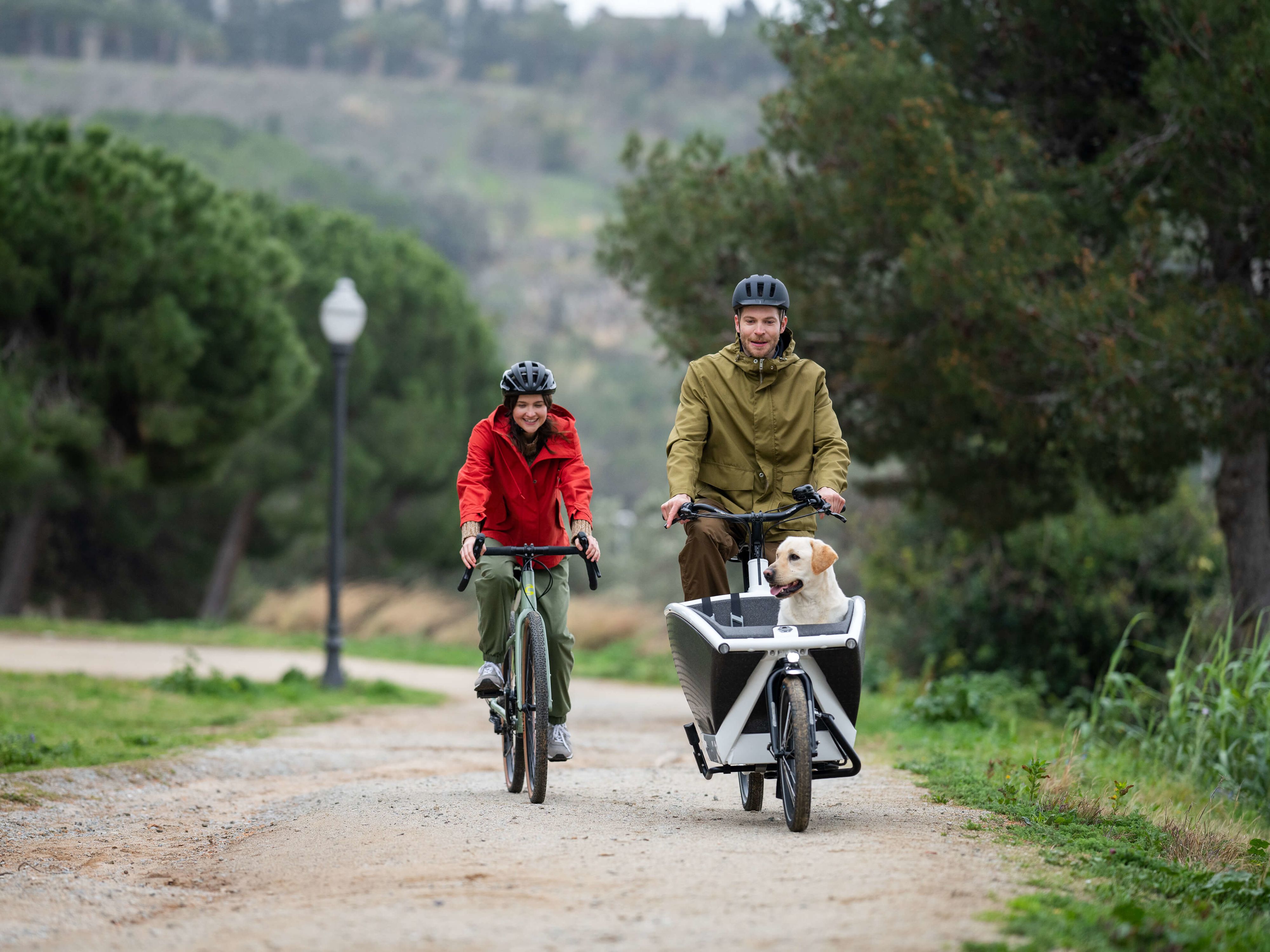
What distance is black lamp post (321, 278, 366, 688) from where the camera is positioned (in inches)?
542

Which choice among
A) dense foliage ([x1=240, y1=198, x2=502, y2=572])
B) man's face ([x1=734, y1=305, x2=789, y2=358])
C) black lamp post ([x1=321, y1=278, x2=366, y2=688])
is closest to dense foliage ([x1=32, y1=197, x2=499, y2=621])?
dense foliage ([x1=240, y1=198, x2=502, y2=572])

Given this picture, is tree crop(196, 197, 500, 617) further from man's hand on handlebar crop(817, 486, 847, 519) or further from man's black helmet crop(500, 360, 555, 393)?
man's hand on handlebar crop(817, 486, 847, 519)

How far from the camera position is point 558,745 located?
6.10 m

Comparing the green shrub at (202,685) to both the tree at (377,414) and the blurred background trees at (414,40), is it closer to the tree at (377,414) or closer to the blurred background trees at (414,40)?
the tree at (377,414)

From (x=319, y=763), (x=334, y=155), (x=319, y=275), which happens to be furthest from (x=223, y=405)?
(x=334, y=155)

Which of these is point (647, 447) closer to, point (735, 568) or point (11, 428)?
point (11, 428)

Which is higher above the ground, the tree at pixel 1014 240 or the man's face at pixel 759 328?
the tree at pixel 1014 240

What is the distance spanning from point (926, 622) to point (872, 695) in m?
3.09

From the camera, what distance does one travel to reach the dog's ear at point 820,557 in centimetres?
520

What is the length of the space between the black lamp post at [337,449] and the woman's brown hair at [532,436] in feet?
25.0

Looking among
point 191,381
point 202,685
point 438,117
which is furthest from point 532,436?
point 438,117

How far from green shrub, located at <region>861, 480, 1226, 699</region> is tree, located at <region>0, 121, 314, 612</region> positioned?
10507 millimetres

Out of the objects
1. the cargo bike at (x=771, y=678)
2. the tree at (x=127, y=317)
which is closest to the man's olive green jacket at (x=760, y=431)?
the cargo bike at (x=771, y=678)

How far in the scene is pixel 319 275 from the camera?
27141 millimetres
